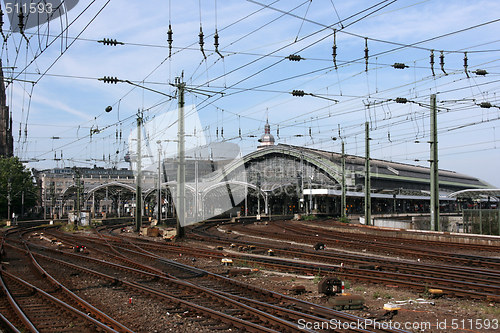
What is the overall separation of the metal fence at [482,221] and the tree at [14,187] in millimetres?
57117

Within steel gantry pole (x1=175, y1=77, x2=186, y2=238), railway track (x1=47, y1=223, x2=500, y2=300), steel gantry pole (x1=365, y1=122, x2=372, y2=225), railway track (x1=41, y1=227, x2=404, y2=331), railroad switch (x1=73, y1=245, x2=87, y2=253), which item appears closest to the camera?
railway track (x1=41, y1=227, x2=404, y2=331)

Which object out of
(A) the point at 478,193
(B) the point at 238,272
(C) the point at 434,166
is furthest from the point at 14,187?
(B) the point at 238,272

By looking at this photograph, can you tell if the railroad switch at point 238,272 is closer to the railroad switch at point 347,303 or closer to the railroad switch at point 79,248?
the railroad switch at point 347,303

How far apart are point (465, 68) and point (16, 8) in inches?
776

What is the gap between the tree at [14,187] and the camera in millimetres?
65062

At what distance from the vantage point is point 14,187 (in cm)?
6731

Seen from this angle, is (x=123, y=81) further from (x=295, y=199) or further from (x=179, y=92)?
(x=295, y=199)

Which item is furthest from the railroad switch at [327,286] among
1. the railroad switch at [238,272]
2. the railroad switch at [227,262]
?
the railroad switch at [227,262]

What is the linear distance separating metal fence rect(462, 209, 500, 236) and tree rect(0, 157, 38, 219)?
187ft

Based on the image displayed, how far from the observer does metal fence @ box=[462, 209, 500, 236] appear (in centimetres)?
2784

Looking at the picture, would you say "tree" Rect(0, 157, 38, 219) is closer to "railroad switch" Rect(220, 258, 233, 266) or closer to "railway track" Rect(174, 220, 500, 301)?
"railroad switch" Rect(220, 258, 233, 266)

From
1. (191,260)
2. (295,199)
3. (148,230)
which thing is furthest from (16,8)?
(295,199)

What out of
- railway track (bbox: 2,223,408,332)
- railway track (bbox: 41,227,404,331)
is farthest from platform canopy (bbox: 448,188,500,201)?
railway track (bbox: 41,227,404,331)

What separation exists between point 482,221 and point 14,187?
63318 mm
